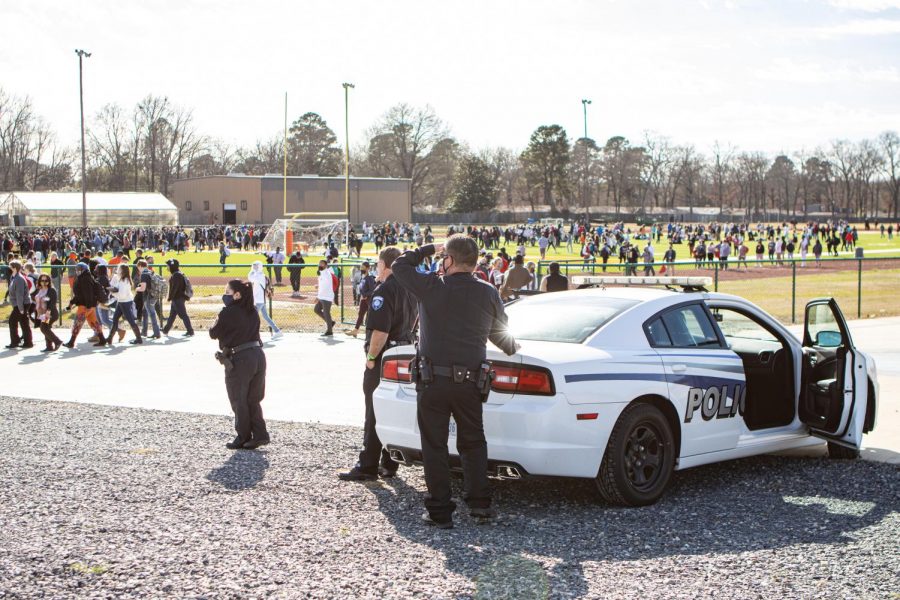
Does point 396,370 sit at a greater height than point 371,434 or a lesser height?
greater

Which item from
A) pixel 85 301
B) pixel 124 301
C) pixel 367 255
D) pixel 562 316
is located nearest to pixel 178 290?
pixel 124 301

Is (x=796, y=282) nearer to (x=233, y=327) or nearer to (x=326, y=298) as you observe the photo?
(x=326, y=298)

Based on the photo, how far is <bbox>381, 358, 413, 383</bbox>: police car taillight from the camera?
6.51 metres

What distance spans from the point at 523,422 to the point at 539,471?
1.05 feet

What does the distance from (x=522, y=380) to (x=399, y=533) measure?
3.81 ft

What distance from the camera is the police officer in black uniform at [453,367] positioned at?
5.63 m

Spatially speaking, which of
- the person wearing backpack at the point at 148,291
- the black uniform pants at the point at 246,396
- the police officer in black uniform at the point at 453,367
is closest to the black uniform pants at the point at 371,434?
the police officer in black uniform at the point at 453,367

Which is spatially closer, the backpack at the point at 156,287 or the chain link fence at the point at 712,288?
the backpack at the point at 156,287

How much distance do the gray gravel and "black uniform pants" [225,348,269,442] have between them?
329mm

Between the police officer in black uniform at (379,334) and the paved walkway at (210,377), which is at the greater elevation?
the police officer in black uniform at (379,334)

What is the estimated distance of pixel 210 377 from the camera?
1297cm

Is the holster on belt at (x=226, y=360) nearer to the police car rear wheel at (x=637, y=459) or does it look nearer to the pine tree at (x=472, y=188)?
the police car rear wheel at (x=637, y=459)

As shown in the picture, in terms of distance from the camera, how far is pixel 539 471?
588cm

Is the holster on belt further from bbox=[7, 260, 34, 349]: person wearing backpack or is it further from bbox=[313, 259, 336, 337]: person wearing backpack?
bbox=[313, 259, 336, 337]: person wearing backpack
